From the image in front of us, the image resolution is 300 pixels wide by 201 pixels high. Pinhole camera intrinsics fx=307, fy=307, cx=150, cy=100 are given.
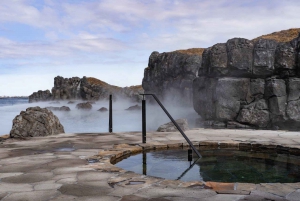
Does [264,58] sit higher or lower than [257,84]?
higher

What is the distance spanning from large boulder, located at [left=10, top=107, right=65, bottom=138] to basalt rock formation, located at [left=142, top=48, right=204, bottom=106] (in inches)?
673

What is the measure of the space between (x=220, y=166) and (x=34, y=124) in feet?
16.0

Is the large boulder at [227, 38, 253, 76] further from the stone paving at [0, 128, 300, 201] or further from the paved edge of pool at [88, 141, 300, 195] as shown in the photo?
the stone paving at [0, 128, 300, 201]

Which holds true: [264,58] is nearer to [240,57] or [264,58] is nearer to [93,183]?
[240,57]

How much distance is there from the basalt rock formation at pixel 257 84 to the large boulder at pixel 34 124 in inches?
308

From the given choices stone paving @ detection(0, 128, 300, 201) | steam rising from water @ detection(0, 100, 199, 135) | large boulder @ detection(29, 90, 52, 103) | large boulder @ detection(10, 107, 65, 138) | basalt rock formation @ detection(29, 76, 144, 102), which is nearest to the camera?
stone paving @ detection(0, 128, 300, 201)

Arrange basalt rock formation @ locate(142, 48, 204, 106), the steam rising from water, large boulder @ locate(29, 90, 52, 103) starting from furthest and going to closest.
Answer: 1. large boulder @ locate(29, 90, 52, 103)
2. basalt rock formation @ locate(142, 48, 204, 106)
3. the steam rising from water

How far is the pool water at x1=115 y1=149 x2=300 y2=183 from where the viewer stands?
13.2 ft

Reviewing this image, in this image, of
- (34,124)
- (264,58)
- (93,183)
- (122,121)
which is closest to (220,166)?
(93,183)

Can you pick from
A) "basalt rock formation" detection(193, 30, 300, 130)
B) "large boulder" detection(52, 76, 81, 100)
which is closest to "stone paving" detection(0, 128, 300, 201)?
"basalt rock formation" detection(193, 30, 300, 130)

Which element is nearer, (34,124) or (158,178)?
(158,178)

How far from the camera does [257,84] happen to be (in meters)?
13.3

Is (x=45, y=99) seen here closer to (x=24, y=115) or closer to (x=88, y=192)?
(x=24, y=115)

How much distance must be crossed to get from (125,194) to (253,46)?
39.6 feet
